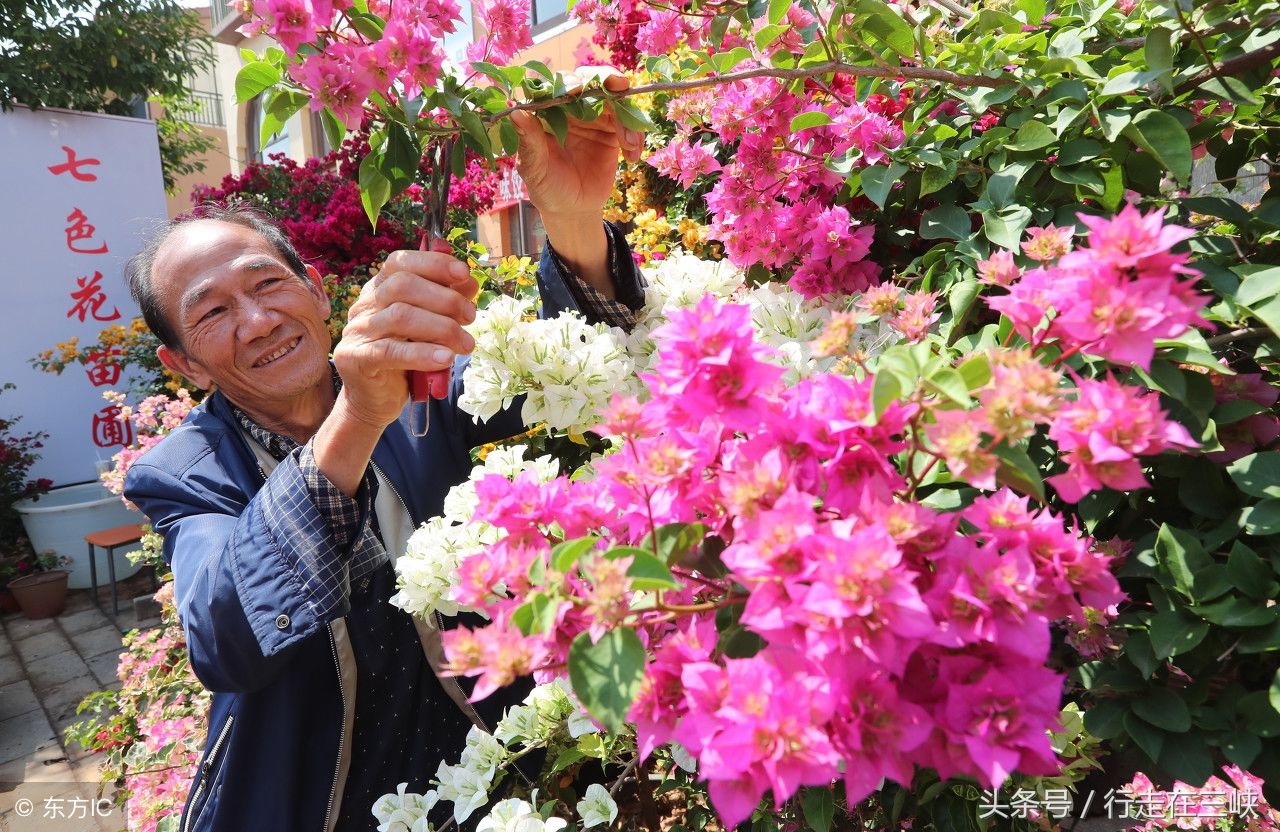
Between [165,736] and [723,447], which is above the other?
[723,447]

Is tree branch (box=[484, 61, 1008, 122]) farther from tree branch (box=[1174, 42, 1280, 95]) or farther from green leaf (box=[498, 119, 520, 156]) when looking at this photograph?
tree branch (box=[1174, 42, 1280, 95])

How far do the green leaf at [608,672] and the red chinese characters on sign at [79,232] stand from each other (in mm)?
6345

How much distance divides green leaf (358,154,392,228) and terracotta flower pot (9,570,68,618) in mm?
5151

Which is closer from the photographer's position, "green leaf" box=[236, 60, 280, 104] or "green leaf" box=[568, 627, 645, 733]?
"green leaf" box=[568, 627, 645, 733]

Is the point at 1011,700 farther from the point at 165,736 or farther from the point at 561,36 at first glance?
the point at 561,36

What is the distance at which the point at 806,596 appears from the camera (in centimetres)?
44

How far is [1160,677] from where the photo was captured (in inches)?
25.7

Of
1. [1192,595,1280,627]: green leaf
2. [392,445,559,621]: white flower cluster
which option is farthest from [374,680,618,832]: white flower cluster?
[1192,595,1280,627]: green leaf

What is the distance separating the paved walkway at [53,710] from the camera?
279cm

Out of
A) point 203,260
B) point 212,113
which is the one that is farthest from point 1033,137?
point 212,113

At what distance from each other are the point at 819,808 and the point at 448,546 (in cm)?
48

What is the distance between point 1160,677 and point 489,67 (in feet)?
2.78

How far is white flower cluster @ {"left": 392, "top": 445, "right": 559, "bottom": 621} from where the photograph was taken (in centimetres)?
91

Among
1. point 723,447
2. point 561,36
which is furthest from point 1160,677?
point 561,36
